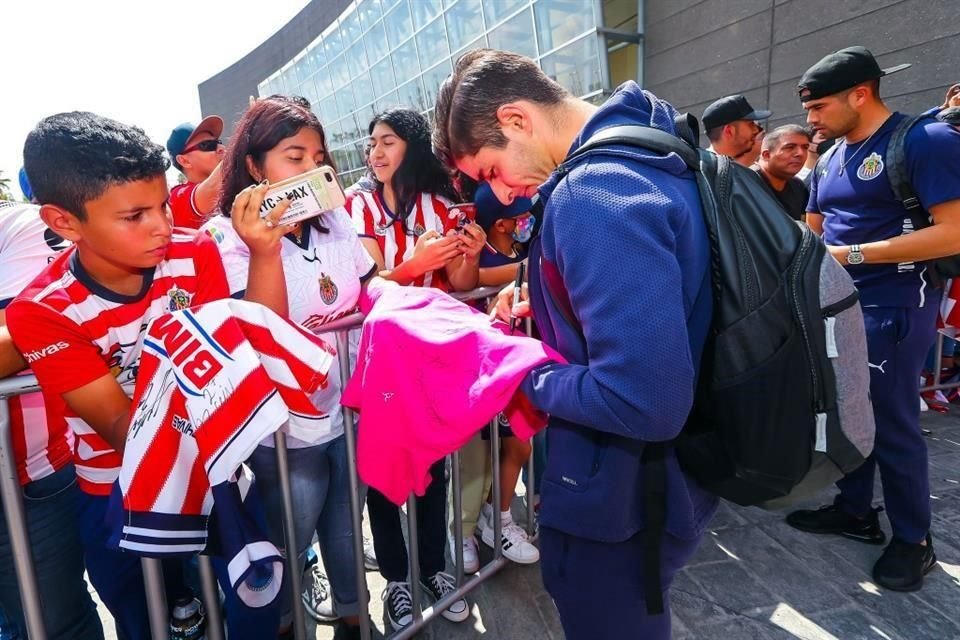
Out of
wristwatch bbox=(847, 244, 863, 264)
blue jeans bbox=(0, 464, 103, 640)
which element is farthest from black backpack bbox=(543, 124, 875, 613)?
blue jeans bbox=(0, 464, 103, 640)

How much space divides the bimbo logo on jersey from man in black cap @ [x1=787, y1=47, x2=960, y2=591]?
8.38 feet

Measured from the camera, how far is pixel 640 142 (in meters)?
1.11

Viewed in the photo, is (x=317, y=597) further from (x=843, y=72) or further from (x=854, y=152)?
(x=843, y=72)

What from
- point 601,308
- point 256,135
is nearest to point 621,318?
point 601,308

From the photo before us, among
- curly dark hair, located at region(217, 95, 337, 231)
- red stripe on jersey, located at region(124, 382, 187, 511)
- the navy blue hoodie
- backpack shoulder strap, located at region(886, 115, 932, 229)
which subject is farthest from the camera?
backpack shoulder strap, located at region(886, 115, 932, 229)

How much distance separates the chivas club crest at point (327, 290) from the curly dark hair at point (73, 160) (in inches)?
27.5

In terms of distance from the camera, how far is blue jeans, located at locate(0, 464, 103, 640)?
169 centimetres

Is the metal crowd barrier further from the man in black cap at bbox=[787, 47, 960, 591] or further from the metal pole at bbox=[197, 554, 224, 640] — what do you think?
the man in black cap at bbox=[787, 47, 960, 591]

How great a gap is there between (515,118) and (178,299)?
1161 millimetres

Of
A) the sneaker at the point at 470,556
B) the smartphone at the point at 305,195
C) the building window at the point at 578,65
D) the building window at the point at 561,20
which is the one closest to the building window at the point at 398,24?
the building window at the point at 561,20

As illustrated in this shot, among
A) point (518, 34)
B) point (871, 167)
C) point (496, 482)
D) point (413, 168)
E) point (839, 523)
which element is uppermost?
point (518, 34)

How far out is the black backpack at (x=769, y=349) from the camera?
109 cm

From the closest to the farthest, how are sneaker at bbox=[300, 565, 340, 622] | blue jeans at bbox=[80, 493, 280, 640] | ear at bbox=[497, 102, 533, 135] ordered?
ear at bbox=[497, 102, 533, 135]
blue jeans at bbox=[80, 493, 280, 640]
sneaker at bbox=[300, 565, 340, 622]

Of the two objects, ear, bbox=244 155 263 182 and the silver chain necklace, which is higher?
ear, bbox=244 155 263 182
